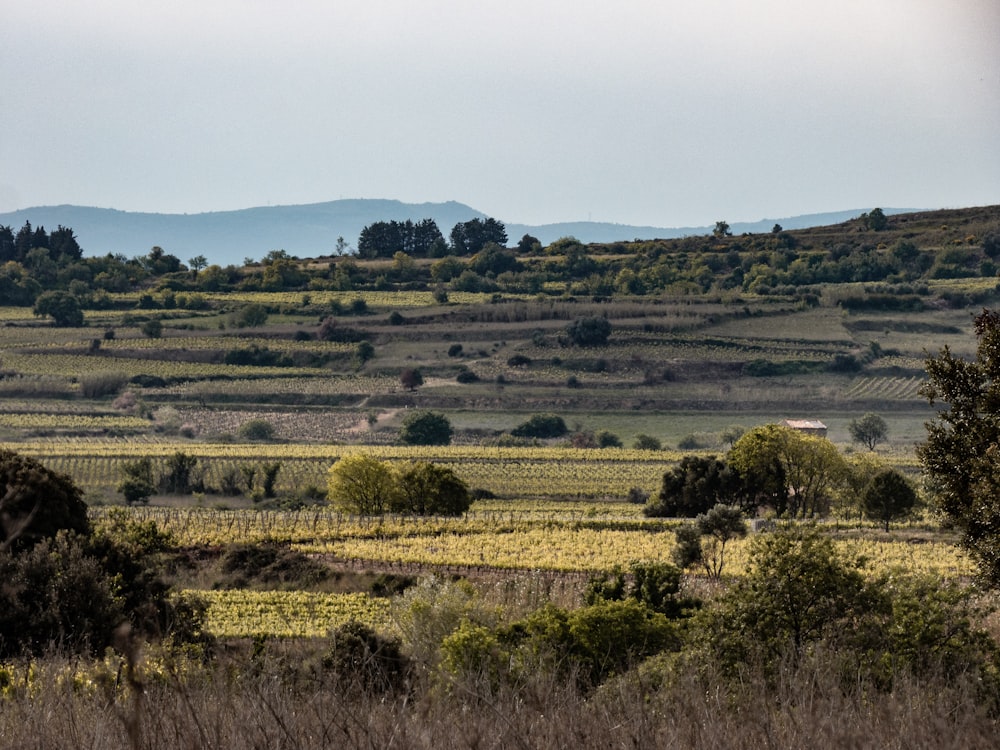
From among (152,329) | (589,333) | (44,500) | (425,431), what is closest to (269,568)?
(44,500)

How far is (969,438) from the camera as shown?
58.6 ft

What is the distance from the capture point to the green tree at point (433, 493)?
50.3 meters

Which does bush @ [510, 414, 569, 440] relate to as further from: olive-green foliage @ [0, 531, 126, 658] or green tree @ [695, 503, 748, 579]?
olive-green foliage @ [0, 531, 126, 658]

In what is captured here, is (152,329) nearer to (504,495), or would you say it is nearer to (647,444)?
(647,444)

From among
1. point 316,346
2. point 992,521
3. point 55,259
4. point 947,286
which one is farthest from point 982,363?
point 55,259

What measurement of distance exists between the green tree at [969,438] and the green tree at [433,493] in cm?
3307

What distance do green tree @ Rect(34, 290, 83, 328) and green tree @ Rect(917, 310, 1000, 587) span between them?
11093 centimetres

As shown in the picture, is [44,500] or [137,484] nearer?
[44,500]

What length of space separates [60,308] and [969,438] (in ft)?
373

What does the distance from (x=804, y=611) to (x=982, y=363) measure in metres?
4.39

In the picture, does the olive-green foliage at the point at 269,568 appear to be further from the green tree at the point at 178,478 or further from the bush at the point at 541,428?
the bush at the point at 541,428

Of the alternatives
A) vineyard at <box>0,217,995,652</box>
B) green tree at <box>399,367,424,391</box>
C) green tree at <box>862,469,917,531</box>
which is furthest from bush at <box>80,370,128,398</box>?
green tree at <box>862,469,917,531</box>

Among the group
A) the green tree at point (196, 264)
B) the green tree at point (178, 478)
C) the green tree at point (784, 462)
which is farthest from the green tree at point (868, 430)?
the green tree at point (196, 264)

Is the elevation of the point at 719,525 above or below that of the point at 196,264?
below
